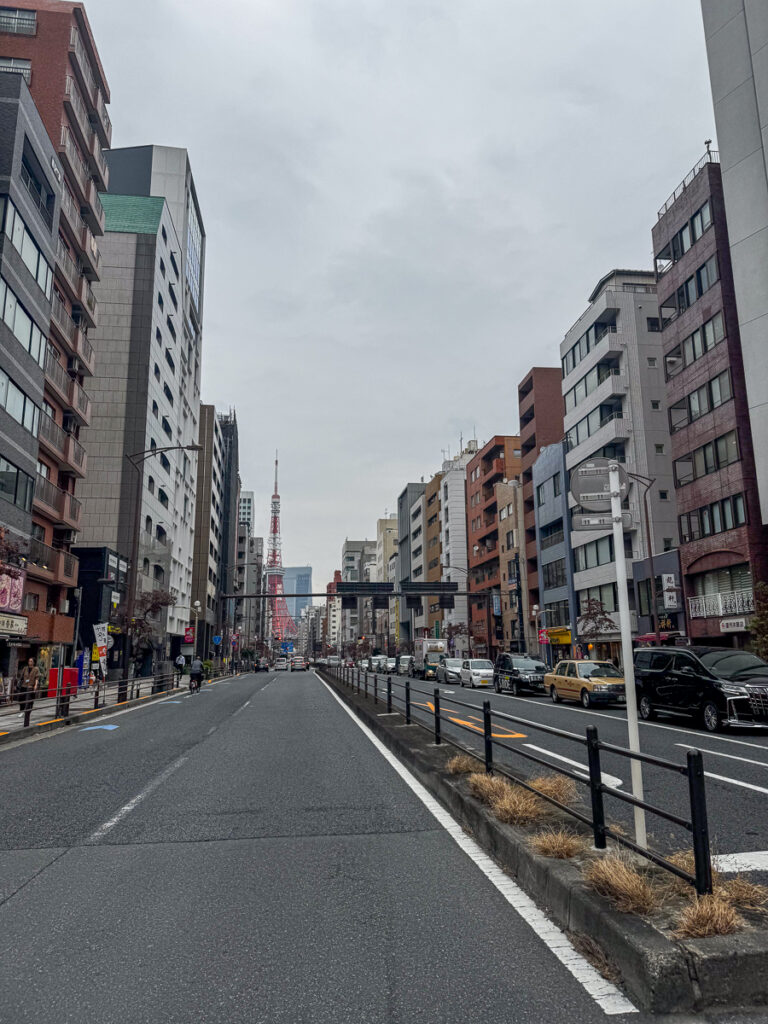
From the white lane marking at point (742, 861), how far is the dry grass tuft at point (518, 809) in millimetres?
1399

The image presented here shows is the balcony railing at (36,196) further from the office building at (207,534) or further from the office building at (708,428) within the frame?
the office building at (207,534)

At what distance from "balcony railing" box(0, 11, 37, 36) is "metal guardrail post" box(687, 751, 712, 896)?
151 feet

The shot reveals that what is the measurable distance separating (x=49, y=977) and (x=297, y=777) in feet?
21.3

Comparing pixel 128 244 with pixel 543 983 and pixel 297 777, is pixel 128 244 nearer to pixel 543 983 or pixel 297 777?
pixel 297 777

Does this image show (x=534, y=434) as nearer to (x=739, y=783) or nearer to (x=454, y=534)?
(x=454, y=534)

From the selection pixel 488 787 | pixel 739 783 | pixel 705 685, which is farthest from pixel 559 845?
pixel 705 685

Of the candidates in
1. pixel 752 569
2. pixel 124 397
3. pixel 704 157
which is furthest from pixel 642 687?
pixel 124 397

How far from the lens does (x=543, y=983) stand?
12.1 ft

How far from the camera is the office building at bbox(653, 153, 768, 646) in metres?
33.7

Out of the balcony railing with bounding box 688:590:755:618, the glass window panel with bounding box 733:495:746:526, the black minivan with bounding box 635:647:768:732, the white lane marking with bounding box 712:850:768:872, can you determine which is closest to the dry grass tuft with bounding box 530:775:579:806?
the white lane marking with bounding box 712:850:768:872

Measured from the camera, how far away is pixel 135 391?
57.4 meters

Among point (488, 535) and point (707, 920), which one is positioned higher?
point (488, 535)

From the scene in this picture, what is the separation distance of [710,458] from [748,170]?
1335 centimetres

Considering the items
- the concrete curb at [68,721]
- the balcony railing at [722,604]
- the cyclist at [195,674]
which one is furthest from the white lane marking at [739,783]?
the cyclist at [195,674]
